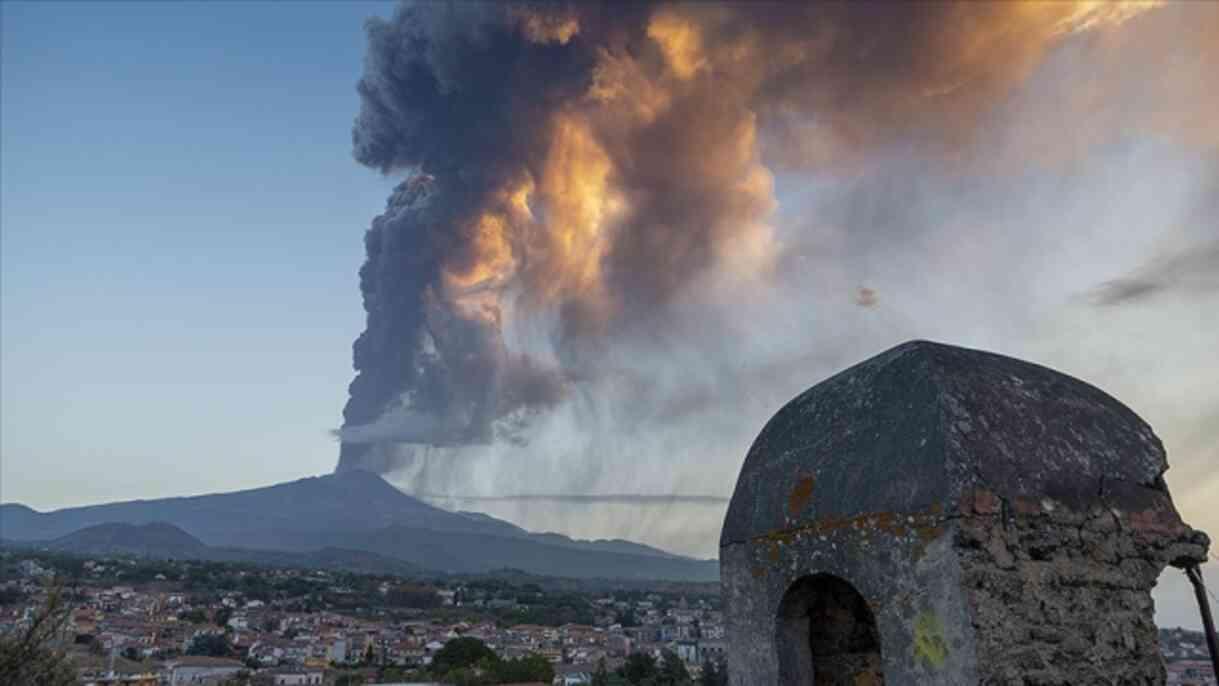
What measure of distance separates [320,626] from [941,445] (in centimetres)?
6379

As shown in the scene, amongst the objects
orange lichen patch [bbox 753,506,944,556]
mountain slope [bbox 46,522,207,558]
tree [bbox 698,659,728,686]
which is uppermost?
orange lichen patch [bbox 753,506,944,556]

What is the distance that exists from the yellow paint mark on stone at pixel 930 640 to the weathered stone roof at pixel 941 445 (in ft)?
1.68

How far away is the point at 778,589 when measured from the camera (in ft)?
14.9

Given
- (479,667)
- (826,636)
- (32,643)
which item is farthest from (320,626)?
(826,636)

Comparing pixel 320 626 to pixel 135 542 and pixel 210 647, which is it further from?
pixel 135 542

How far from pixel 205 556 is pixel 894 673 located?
157 m

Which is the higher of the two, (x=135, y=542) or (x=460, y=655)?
(x=135, y=542)

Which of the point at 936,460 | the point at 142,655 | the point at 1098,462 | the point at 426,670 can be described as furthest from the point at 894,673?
the point at 142,655

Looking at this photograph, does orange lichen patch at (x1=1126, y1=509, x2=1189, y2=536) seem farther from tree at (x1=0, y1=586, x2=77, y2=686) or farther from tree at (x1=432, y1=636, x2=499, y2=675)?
tree at (x1=432, y1=636, x2=499, y2=675)

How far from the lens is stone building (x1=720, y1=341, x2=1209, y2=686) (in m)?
3.78

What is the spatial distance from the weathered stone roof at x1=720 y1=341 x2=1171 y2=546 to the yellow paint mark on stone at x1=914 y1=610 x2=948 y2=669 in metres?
0.51

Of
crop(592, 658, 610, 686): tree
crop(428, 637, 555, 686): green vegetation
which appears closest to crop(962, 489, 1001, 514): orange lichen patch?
crop(428, 637, 555, 686): green vegetation

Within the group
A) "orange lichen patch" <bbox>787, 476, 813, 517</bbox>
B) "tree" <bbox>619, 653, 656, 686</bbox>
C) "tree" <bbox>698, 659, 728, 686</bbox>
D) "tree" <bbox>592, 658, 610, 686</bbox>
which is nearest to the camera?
"orange lichen patch" <bbox>787, 476, 813, 517</bbox>

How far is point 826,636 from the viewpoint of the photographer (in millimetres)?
4836
